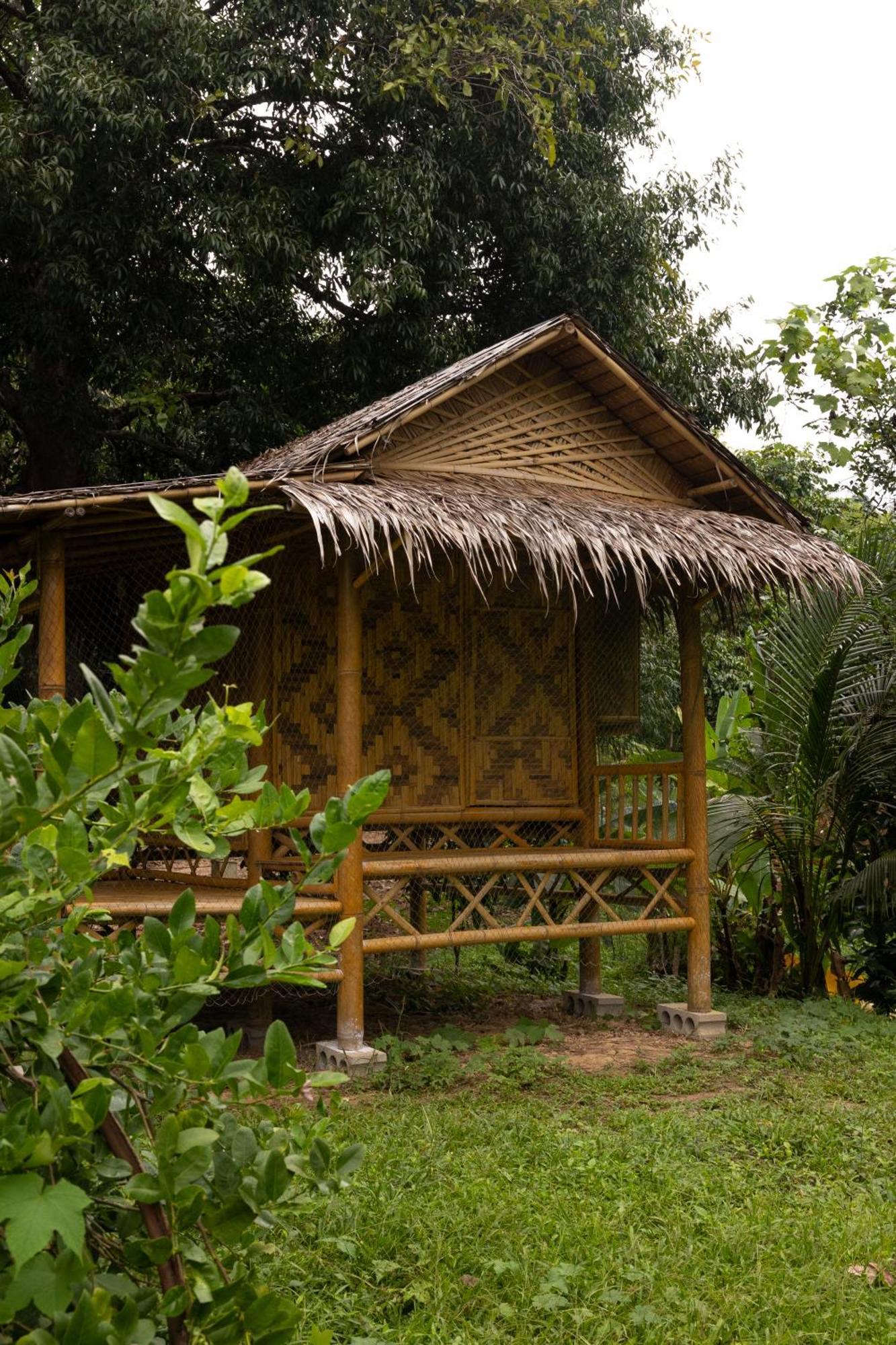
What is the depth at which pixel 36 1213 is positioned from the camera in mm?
1266

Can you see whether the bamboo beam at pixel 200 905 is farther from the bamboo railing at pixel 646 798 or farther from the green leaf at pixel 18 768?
the green leaf at pixel 18 768

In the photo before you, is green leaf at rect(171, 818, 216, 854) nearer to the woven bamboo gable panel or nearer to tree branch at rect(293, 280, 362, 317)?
the woven bamboo gable panel

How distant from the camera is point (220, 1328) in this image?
1.52 metres

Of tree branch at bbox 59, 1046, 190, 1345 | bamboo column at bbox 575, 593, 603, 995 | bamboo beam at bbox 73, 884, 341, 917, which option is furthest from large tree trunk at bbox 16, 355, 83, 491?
tree branch at bbox 59, 1046, 190, 1345

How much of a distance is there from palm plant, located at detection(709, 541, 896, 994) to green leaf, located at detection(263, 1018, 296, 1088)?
649 centimetres

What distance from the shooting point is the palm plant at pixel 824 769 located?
305 inches

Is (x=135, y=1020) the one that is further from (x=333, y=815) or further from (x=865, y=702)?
(x=865, y=702)

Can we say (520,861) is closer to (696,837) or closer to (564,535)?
(696,837)

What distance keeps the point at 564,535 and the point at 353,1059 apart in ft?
8.47

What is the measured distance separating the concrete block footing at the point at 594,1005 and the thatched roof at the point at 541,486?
8.17 ft

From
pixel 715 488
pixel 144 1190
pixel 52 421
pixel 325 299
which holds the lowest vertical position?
pixel 144 1190

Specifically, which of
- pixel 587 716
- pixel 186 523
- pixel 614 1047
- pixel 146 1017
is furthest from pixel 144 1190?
pixel 587 716

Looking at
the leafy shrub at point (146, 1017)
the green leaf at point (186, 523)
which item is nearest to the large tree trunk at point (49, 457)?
the leafy shrub at point (146, 1017)

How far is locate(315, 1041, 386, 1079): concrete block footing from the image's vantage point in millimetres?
5863
